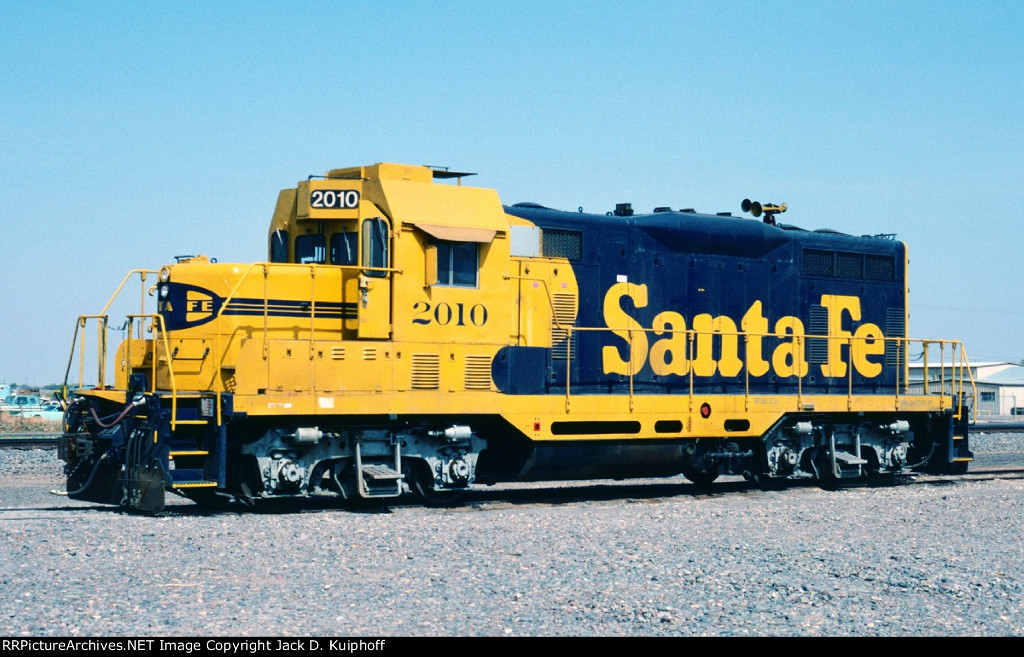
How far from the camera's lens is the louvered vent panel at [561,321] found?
12781 millimetres

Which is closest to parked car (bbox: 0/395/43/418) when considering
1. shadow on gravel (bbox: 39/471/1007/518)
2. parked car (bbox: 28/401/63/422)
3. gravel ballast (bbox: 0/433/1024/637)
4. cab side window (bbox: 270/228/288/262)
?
parked car (bbox: 28/401/63/422)

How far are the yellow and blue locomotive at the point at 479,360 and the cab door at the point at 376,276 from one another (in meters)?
0.02

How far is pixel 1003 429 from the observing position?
97.7 feet

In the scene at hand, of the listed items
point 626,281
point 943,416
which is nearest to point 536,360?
point 626,281

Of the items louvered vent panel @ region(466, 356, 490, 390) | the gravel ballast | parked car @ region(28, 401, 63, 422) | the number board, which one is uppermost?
the number board

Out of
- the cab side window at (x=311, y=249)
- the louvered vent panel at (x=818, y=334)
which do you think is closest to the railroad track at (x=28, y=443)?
the cab side window at (x=311, y=249)

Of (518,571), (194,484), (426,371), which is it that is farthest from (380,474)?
(518,571)

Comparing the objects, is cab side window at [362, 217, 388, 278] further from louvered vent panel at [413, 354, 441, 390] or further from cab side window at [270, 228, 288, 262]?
cab side window at [270, 228, 288, 262]

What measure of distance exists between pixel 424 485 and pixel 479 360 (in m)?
1.39

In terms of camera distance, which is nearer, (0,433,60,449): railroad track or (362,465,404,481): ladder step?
(362,465,404,481): ladder step

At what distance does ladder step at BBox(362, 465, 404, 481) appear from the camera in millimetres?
11203

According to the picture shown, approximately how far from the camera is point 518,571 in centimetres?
747

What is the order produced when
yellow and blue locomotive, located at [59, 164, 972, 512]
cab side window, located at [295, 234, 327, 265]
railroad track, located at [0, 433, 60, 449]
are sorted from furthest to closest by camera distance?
railroad track, located at [0, 433, 60, 449]
cab side window, located at [295, 234, 327, 265]
yellow and blue locomotive, located at [59, 164, 972, 512]

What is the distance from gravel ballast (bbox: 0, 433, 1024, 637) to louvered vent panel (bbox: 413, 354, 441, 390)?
1.23m
